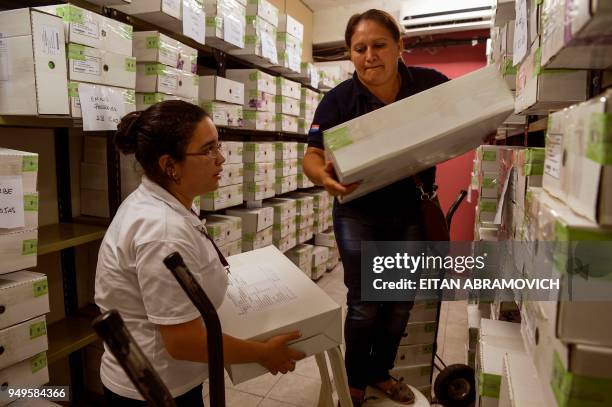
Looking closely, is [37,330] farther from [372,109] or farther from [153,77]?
[372,109]

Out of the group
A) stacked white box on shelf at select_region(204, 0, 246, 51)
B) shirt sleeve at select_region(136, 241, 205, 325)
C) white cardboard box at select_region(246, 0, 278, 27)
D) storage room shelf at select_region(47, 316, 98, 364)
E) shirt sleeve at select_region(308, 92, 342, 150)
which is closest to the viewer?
shirt sleeve at select_region(136, 241, 205, 325)

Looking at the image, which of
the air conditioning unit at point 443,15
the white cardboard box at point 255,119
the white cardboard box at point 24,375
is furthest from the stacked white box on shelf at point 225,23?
the air conditioning unit at point 443,15

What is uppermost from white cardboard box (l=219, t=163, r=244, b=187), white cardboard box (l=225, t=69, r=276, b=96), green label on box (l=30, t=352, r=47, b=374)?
white cardboard box (l=225, t=69, r=276, b=96)

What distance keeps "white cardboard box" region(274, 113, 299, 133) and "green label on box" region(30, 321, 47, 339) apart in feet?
7.39

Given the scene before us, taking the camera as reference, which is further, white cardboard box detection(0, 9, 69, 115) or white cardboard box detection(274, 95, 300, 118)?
white cardboard box detection(274, 95, 300, 118)

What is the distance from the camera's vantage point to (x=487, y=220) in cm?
201

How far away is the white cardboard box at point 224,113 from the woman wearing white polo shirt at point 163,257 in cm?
135

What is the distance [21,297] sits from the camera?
1403 millimetres

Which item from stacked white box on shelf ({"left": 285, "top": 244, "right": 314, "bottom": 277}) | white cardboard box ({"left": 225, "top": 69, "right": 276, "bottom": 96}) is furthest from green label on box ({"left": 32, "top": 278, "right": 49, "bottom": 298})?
stacked white box on shelf ({"left": 285, "top": 244, "right": 314, "bottom": 277})

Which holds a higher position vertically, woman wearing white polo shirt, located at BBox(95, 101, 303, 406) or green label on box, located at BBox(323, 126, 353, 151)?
green label on box, located at BBox(323, 126, 353, 151)

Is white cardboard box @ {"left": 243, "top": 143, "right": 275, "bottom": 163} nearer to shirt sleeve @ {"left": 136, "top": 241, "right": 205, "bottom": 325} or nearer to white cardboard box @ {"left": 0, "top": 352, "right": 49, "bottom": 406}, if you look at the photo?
white cardboard box @ {"left": 0, "top": 352, "right": 49, "bottom": 406}

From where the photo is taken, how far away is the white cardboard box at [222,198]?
255 centimetres

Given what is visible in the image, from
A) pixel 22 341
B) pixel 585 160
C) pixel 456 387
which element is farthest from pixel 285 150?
pixel 585 160

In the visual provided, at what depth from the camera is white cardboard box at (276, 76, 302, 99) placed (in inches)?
130
